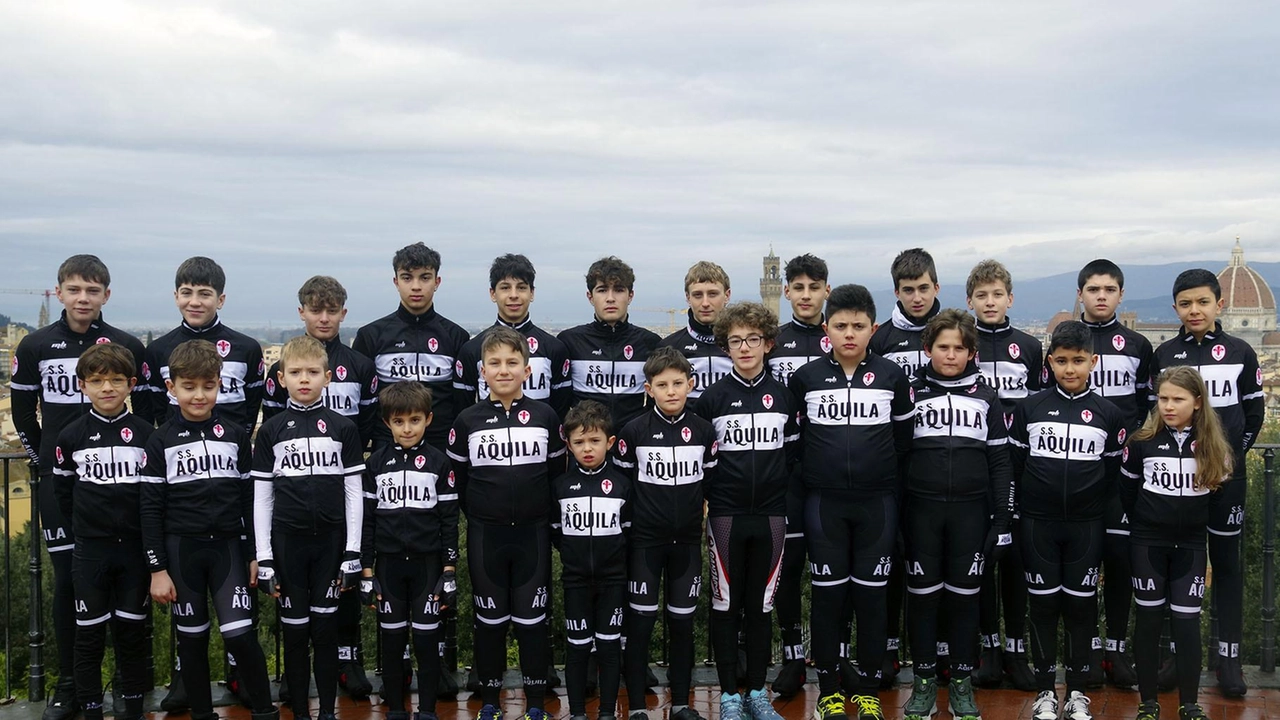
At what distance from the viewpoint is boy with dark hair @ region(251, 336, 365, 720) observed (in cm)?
488

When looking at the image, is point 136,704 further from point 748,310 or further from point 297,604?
point 748,310

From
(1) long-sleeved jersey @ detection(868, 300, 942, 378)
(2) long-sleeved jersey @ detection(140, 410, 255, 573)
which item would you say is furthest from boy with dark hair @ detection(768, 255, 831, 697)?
(2) long-sleeved jersey @ detection(140, 410, 255, 573)

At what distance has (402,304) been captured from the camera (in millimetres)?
6184

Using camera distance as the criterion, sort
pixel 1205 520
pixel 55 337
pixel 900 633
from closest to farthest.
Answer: pixel 1205 520 < pixel 55 337 < pixel 900 633

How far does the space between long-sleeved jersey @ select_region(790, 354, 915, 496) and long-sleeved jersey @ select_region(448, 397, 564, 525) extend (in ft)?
4.59

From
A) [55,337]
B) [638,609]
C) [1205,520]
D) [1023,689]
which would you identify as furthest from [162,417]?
[1205,520]

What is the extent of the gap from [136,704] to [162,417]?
1.62m

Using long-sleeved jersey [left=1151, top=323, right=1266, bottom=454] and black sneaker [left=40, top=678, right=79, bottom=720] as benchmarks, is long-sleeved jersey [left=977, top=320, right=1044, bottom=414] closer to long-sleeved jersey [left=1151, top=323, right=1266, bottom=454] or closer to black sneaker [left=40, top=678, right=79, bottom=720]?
long-sleeved jersey [left=1151, top=323, right=1266, bottom=454]

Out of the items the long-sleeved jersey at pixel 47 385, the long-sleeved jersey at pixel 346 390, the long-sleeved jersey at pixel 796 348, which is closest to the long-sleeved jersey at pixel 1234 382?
the long-sleeved jersey at pixel 796 348

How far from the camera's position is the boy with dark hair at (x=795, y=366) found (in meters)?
5.38

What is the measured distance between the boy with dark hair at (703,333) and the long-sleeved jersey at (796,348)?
0.29 metres

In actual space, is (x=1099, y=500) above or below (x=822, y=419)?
below

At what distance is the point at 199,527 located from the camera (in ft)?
15.8

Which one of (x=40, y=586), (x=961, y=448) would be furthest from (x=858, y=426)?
(x=40, y=586)
